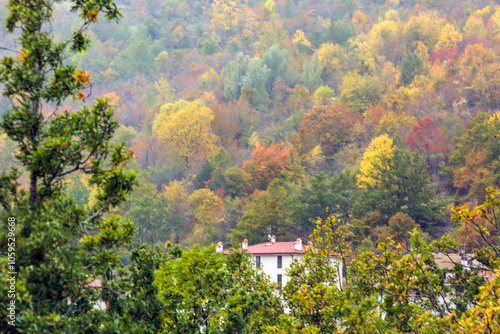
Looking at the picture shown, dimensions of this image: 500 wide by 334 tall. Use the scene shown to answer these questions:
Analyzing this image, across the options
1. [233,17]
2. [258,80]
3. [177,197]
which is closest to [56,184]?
[177,197]

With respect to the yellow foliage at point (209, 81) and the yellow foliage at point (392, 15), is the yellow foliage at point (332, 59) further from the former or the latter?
the yellow foliage at point (209, 81)

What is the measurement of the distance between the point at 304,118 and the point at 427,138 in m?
15.8

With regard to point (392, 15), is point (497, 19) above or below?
below

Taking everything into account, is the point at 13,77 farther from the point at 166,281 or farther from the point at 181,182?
the point at 181,182

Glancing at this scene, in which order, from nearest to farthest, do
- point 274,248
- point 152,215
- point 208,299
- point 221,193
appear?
point 208,299 < point 274,248 < point 152,215 < point 221,193

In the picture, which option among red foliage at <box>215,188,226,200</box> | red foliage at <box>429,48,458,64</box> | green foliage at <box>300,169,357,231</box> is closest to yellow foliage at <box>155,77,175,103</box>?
red foliage at <box>215,188,226,200</box>

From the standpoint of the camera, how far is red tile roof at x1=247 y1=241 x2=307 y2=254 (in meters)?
36.6

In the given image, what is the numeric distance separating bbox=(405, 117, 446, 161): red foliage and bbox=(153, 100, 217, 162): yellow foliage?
1043 inches

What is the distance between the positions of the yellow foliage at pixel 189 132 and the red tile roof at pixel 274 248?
29.8 metres

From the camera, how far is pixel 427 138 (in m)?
49.4

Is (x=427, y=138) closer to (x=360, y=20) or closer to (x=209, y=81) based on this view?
(x=209, y=81)

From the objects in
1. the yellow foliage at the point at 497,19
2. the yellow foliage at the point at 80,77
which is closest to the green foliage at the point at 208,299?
the yellow foliage at the point at 80,77

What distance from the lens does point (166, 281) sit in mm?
11203

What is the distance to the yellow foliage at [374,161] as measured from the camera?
43.1 meters
